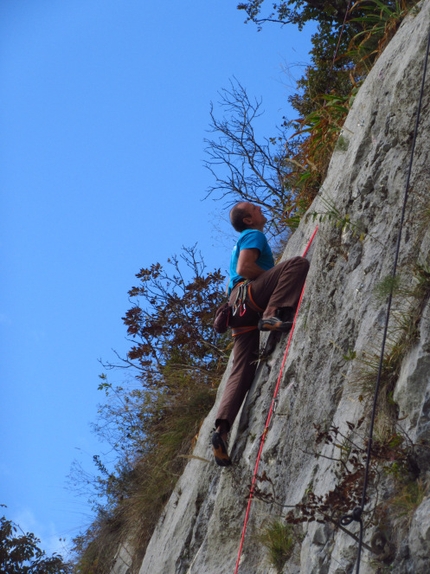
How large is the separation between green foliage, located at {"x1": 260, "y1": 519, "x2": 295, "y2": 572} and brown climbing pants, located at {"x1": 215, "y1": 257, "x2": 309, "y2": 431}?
5.04 ft

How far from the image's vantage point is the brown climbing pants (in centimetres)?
679

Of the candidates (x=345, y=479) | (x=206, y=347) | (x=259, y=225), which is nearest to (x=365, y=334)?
(x=345, y=479)

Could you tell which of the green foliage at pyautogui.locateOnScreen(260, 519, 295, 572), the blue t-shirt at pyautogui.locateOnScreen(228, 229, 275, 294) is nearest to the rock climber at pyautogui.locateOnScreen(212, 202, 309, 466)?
the blue t-shirt at pyautogui.locateOnScreen(228, 229, 275, 294)

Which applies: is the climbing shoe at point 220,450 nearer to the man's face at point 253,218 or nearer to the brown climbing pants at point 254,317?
the brown climbing pants at point 254,317

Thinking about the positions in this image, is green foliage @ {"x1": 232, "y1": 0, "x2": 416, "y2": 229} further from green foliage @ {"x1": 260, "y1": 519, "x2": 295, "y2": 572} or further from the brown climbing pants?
green foliage @ {"x1": 260, "y1": 519, "x2": 295, "y2": 572}

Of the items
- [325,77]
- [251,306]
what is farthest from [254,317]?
[325,77]

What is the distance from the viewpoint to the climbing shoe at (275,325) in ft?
22.1

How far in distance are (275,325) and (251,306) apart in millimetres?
397

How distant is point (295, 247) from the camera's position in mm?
7945

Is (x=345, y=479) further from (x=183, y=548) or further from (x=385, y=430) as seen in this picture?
(x=183, y=548)

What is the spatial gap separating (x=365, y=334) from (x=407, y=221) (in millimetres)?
819

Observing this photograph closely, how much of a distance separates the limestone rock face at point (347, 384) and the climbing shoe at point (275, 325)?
0.17 meters

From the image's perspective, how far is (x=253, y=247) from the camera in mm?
7148

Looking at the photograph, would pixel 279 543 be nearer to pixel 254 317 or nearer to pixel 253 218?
pixel 254 317
